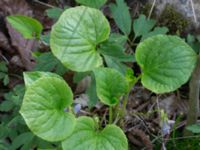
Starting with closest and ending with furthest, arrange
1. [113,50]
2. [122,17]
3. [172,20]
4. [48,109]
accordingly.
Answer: [48,109], [113,50], [122,17], [172,20]

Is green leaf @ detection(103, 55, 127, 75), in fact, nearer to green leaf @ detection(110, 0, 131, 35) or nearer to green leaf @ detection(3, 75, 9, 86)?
green leaf @ detection(110, 0, 131, 35)

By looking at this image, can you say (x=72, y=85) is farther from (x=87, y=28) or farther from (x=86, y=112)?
(x=87, y=28)

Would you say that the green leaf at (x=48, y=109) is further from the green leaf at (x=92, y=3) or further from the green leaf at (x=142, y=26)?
the green leaf at (x=142, y=26)

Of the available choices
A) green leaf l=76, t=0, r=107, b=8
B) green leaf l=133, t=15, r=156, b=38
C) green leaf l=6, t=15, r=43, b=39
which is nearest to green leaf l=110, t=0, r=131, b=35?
green leaf l=133, t=15, r=156, b=38

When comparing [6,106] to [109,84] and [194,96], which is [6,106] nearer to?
[109,84]

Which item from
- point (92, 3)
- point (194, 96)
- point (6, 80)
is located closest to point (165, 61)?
point (194, 96)

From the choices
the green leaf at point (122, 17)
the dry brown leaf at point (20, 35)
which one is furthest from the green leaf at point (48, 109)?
the dry brown leaf at point (20, 35)
